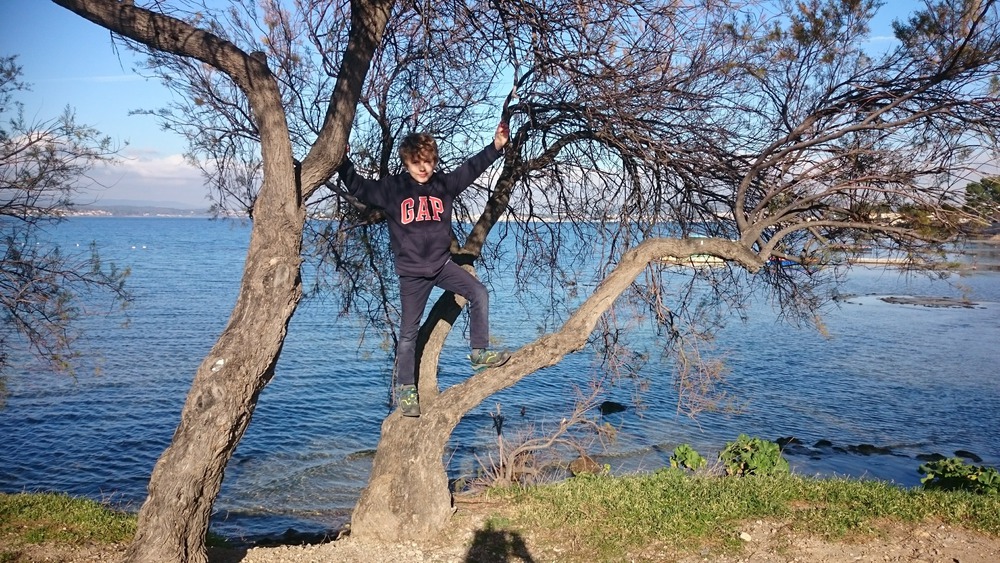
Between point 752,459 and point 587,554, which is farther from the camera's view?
point 752,459

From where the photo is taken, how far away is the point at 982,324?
31359 mm

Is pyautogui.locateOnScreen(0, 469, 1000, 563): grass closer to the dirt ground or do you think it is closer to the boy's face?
the dirt ground

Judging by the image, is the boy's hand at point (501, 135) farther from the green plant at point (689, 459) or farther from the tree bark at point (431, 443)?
the green plant at point (689, 459)

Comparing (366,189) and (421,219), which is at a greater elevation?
(366,189)

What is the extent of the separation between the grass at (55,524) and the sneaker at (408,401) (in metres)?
2.55

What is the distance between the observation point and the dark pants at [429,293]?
5953mm

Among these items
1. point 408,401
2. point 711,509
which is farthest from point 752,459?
point 408,401

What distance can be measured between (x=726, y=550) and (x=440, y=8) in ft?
15.9

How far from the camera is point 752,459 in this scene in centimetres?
854

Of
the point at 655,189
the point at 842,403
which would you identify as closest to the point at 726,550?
the point at 655,189

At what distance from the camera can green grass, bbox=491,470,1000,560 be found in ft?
19.2

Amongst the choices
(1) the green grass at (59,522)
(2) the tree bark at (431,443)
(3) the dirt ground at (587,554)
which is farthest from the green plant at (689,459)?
(1) the green grass at (59,522)

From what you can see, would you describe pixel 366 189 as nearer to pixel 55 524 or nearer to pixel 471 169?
pixel 471 169

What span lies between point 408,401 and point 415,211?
1559 mm
